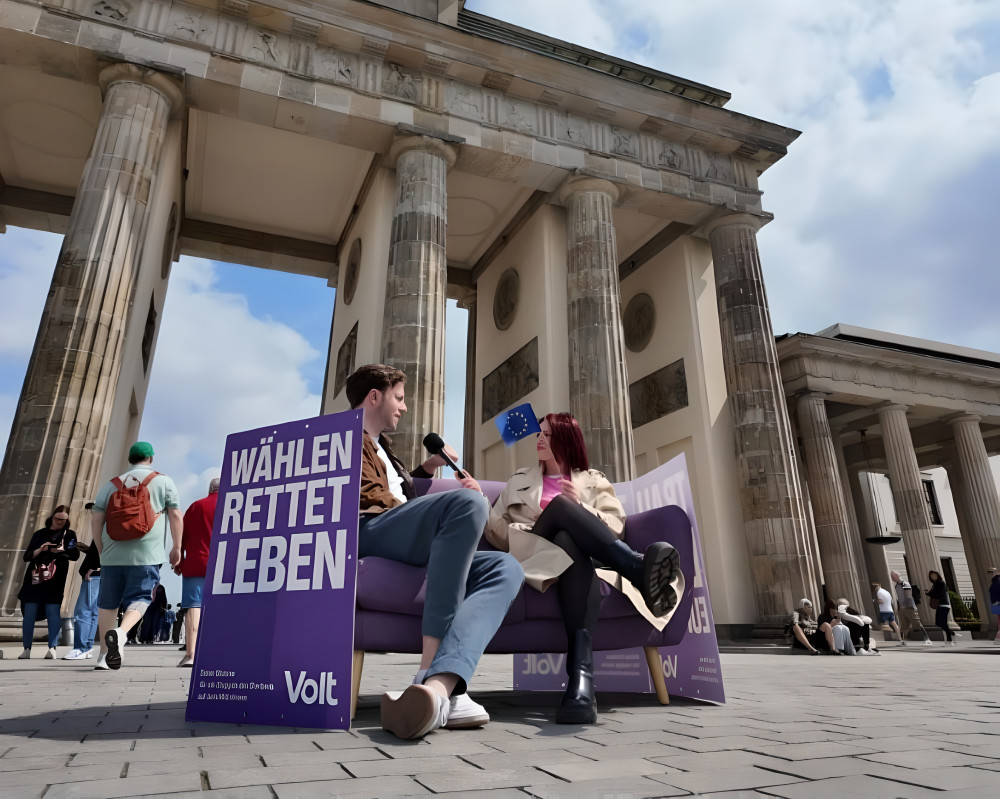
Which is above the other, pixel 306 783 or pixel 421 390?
pixel 421 390

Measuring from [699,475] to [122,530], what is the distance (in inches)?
458

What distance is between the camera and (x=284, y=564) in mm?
2463

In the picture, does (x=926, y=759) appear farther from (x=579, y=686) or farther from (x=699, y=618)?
(x=699, y=618)

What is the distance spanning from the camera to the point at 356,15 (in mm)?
12125

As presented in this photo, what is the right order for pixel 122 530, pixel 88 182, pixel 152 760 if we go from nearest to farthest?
pixel 152 760 → pixel 122 530 → pixel 88 182

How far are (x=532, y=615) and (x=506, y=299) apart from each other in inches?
535

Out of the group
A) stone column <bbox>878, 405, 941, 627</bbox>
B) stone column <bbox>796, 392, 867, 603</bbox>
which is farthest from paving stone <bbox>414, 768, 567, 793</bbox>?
stone column <bbox>878, 405, 941, 627</bbox>

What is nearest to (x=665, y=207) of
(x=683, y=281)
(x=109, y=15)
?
(x=683, y=281)

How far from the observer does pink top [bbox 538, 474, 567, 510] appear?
321cm

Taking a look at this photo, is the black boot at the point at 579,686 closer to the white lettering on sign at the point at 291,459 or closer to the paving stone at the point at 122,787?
the white lettering on sign at the point at 291,459

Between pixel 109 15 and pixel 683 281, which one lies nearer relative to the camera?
pixel 109 15

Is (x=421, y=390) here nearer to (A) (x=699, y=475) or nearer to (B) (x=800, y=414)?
(A) (x=699, y=475)

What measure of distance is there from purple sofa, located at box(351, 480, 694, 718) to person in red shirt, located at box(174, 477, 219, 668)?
3.71 meters

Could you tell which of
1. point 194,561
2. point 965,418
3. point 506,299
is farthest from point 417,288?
point 965,418
